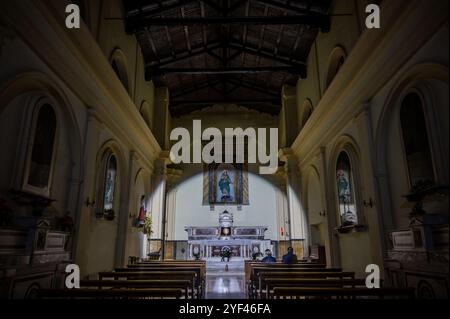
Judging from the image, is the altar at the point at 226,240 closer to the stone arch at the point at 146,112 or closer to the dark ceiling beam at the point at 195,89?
the stone arch at the point at 146,112

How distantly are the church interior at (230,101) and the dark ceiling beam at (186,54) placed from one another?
0.08 meters

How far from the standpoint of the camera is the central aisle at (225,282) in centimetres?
679

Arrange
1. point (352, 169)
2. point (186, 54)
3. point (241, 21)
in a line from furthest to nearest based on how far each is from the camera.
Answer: point (186, 54) → point (241, 21) → point (352, 169)

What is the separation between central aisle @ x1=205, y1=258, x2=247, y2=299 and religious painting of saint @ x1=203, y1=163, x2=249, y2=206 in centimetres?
333

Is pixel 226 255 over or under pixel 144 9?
under

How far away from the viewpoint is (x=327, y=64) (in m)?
8.95

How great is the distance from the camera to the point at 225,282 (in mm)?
8586

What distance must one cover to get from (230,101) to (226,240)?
20.5ft

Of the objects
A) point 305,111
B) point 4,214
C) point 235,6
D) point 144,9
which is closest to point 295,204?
point 305,111

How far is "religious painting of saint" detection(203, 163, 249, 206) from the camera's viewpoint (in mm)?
15453

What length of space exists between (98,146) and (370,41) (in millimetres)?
5868

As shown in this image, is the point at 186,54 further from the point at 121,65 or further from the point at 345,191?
the point at 345,191

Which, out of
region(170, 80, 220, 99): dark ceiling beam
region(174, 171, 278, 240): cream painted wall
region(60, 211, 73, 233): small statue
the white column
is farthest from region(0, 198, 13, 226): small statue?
region(170, 80, 220, 99): dark ceiling beam

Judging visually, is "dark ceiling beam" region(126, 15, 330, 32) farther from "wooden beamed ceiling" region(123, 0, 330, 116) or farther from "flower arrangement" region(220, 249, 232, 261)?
"flower arrangement" region(220, 249, 232, 261)
